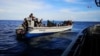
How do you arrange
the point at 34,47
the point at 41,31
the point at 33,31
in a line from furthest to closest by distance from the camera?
the point at 41,31 < the point at 33,31 < the point at 34,47

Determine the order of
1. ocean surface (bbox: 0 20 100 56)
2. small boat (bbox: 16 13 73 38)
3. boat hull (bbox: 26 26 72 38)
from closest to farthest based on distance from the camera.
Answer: ocean surface (bbox: 0 20 100 56), small boat (bbox: 16 13 73 38), boat hull (bbox: 26 26 72 38)

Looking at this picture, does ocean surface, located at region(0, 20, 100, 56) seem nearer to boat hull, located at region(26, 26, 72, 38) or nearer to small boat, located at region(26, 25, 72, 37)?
boat hull, located at region(26, 26, 72, 38)

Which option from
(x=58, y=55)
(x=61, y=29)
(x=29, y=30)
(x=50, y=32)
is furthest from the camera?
(x=61, y=29)

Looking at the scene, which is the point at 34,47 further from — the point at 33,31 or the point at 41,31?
the point at 41,31

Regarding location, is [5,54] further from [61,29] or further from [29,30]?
[61,29]

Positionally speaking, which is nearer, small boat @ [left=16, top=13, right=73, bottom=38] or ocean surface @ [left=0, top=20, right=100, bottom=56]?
ocean surface @ [left=0, top=20, right=100, bottom=56]

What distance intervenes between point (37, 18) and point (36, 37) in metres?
4.52

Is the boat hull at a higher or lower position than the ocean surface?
higher

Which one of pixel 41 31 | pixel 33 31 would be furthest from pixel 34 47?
pixel 41 31

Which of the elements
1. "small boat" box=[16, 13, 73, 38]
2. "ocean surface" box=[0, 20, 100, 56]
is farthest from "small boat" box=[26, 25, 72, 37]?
"ocean surface" box=[0, 20, 100, 56]

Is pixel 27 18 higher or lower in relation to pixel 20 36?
higher

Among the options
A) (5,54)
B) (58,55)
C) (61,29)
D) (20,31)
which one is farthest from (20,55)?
(61,29)

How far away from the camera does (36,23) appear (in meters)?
43.5

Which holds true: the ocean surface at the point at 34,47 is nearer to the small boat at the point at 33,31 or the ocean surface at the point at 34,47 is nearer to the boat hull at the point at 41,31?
the small boat at the point at 33,31
